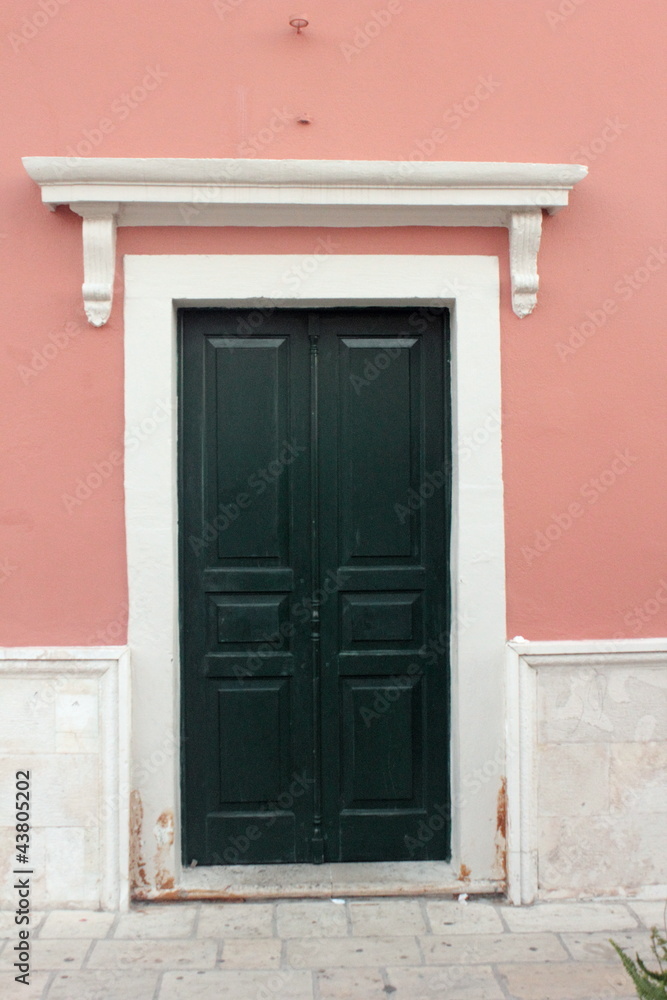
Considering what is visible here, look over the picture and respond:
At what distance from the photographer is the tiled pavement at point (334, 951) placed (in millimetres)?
3242

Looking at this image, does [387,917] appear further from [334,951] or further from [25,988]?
[25,988]

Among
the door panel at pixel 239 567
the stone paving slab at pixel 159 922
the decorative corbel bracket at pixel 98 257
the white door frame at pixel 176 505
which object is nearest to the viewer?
the stone paving slab at pixel 159 922

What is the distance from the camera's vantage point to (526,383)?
12.9 feet

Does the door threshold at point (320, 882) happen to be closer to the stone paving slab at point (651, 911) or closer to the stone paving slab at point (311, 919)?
the stone paving slab at point (311, 919)

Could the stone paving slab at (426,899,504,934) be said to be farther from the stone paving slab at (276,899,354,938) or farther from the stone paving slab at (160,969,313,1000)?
the stone paving slab at (160,969,313,1000)

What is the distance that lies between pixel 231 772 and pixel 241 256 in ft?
7.35

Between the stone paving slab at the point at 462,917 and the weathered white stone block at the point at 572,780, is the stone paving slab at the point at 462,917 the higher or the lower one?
the lower one

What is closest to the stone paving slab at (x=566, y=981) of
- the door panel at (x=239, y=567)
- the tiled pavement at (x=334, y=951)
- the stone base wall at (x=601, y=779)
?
the tiled pavement at (x=334, y=951)

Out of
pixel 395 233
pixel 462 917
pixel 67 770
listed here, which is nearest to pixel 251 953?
pixel 462 917

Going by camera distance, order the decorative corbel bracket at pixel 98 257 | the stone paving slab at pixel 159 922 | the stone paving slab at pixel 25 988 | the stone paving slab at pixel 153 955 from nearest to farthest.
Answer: the stone paving slab at pixel 25 988
the stone paving slab at pixel 153 955
the stone paving slab at pixel 159 922
the decorative corbel bracket at pixel 98 257

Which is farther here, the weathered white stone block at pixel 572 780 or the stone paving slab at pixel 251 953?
the weathered white stone block at pixel 572 780

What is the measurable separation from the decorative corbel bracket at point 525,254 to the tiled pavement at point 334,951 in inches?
99.8

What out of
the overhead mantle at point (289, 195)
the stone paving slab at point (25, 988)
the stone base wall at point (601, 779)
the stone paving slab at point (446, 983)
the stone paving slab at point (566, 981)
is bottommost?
the stone paving slab at point (566, 981)

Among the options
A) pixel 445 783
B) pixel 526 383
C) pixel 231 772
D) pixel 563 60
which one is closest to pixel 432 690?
pixel 445 783
